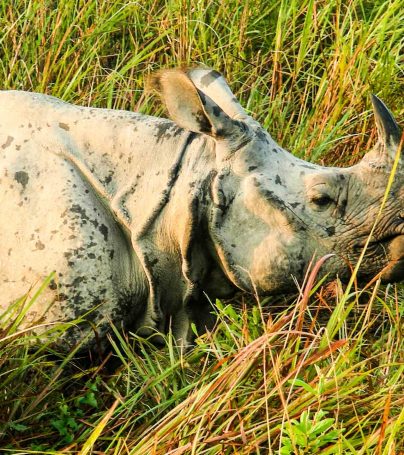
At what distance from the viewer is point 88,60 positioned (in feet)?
19.6

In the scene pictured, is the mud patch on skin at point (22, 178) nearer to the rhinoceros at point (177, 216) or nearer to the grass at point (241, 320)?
the rhinoceros at point (177, 216)

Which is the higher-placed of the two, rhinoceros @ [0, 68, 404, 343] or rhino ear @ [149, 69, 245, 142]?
rhino ear @ [149, 69, 245, 142]

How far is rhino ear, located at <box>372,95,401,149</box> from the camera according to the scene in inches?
160

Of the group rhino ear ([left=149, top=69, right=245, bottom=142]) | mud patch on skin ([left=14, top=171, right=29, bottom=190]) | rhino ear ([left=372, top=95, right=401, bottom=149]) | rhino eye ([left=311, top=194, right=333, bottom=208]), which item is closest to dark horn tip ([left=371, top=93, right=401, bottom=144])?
rhino ear ([left=372, top=95, right=401, bottom=149])

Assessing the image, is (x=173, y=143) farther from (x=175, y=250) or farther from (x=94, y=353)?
(x=94, y=353)

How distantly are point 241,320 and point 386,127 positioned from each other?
803mm

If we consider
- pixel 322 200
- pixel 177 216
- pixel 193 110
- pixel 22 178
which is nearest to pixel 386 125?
pixel 322 200

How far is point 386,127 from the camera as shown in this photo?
4.08 m

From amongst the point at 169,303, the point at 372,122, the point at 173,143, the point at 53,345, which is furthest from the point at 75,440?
the point at 372,122

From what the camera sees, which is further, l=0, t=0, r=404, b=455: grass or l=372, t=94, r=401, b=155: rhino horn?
l=372, t=94, r=401, b=155: rhino horn

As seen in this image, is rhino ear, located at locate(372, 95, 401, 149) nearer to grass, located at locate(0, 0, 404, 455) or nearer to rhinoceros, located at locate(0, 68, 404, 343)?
rhinoceros, located at locate(0, 68, 404, 343)

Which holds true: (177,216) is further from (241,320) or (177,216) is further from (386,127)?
(386,127)

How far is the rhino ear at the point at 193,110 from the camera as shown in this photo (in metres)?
4.13

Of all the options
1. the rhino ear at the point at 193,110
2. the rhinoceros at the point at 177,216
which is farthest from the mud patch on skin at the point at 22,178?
the rhino ear at the point at 193,110
